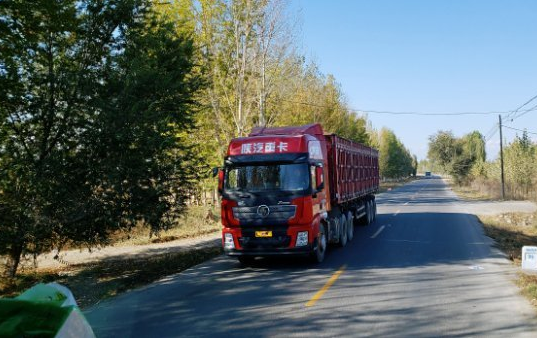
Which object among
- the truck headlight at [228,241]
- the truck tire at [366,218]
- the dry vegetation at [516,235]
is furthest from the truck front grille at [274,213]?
the truck tire at [366,218]

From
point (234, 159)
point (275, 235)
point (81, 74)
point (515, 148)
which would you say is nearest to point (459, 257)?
point (275, 235)

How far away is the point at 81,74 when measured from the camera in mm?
11156

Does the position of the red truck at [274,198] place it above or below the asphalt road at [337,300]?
above

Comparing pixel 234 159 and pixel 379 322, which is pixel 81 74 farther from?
pixel 379 322

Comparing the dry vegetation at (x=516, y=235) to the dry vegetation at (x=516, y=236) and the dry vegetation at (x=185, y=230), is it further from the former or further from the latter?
the dry vegetation at (x=185, y=230)

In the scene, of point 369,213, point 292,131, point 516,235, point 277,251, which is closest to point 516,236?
point 516,235

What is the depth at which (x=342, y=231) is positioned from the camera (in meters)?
14.5

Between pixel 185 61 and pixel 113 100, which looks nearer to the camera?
pixel 113 100

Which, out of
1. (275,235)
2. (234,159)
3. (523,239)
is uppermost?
(234,159)

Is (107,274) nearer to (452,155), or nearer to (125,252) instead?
(125,252)

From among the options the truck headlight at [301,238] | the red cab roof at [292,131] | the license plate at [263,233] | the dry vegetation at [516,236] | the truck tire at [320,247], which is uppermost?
the red cab roof at [292,131]

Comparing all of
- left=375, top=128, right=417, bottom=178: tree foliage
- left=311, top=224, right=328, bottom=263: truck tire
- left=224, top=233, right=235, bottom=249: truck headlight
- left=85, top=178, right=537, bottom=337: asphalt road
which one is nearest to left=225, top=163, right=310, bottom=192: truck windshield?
left=224, top=233, right=235, bottom=249: truck headlight

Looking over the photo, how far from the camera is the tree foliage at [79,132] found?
1019cm

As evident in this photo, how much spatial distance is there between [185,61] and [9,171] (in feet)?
17.6
